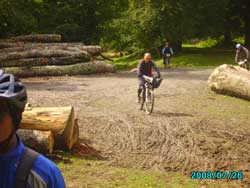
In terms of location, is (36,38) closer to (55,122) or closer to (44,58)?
(44,58)

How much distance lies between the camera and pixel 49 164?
2.40 meters

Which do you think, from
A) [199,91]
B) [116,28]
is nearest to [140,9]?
[116,28]

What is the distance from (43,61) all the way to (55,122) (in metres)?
18.3

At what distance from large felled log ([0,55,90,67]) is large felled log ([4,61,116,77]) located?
1.50 feet

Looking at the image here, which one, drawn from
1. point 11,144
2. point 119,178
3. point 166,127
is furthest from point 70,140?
point 11,144

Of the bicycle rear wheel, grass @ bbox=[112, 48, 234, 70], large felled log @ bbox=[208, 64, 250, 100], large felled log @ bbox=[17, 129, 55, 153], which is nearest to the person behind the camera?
large felled log @ bbox=[17, 129, 55, 153]

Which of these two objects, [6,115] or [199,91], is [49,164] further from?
[199,91]

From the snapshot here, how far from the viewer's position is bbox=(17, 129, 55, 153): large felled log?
882 cm

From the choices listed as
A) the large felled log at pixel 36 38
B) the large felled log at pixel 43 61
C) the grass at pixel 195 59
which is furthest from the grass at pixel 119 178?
the grass at pixel 195 59

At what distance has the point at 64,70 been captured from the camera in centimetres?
2703

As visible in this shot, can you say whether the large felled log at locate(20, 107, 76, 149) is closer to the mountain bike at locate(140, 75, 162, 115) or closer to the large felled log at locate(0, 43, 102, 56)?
the mountain bike at locate(140, 75, 162, 115)

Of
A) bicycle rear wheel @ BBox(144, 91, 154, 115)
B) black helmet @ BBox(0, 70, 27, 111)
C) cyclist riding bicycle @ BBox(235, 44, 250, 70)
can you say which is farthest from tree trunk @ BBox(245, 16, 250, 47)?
black helmet @ BBox(0, 70, 27, 111)

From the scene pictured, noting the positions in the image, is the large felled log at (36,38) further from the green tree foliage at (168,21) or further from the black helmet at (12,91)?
the black helmet at (12,91)

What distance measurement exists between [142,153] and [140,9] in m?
32.9
